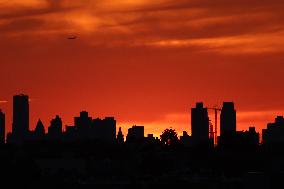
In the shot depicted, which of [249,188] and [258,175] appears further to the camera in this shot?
[258,175]

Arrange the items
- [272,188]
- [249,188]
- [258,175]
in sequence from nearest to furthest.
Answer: [249,188]
[258,175]
[272,188]

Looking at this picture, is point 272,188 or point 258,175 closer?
point 258,175

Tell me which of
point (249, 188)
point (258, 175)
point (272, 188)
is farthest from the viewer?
point (272, 188)

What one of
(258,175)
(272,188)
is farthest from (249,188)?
(272,188)

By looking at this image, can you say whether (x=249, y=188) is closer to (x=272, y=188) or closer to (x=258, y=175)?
(x=258, y=175)

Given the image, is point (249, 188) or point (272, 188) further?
point (272, 188)
